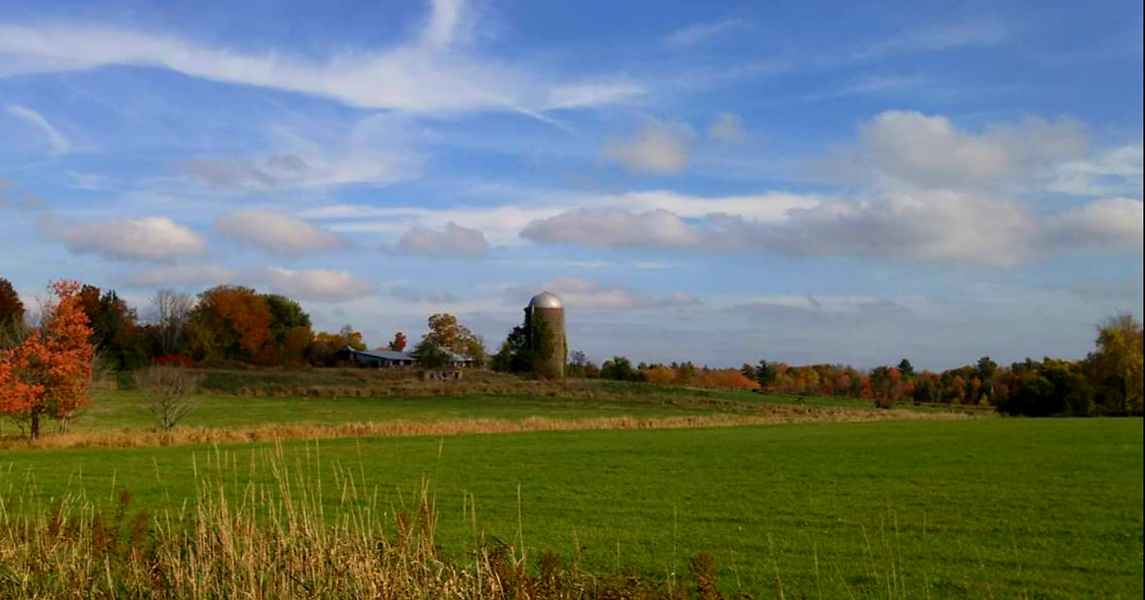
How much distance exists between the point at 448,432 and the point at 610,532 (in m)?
32.8

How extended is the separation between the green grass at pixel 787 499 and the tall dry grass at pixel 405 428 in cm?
229

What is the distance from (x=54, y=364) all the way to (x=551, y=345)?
218ft

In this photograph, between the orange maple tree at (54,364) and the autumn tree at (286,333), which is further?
the autumn tree at (286,333)

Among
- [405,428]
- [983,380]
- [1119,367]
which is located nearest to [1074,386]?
[1119,367]

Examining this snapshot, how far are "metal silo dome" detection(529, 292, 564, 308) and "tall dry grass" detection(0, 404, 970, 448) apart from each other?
1406 inches

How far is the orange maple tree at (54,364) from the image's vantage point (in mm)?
37844

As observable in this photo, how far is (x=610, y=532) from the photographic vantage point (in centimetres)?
1661

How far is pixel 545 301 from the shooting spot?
106m

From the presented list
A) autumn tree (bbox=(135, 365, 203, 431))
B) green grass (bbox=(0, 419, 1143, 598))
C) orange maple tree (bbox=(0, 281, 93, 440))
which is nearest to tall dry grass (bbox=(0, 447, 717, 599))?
green grass (bbox=(0, 419, 1143, 598))

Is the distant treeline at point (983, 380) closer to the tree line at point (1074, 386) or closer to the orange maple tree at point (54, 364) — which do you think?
the tree line at point (1074, 386)

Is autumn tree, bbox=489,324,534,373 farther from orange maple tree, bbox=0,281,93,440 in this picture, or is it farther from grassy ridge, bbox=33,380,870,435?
orange maple tree, bbox=0,281,93,440

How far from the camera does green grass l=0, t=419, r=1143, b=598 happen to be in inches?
530

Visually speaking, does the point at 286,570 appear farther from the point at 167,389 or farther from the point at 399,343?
the point at 399,343

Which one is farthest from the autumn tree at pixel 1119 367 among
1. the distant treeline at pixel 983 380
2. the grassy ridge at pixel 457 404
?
the grassy ridge at pixel 457 404
